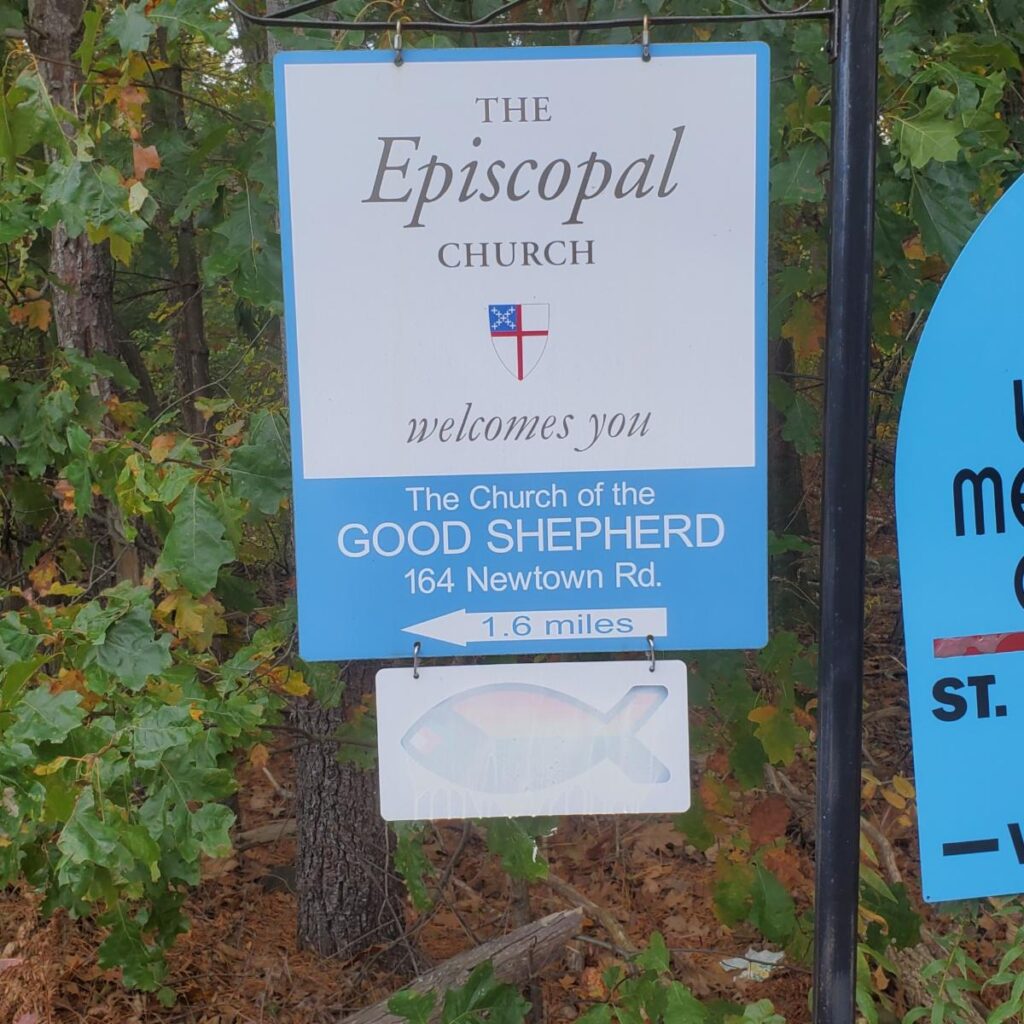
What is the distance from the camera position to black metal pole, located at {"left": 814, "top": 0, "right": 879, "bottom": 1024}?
4.41ft

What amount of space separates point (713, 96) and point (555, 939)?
89.3 inches

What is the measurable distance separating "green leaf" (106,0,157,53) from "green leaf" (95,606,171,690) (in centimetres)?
97

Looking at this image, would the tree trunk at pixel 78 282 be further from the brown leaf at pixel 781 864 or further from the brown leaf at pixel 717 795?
the brown leaf at pixel 781 864

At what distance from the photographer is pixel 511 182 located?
1.47 meters

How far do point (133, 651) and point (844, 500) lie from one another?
1221mm

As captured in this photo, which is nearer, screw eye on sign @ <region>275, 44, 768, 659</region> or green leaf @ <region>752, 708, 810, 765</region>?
screw eye on sign @ <region>275, 44, 768, 659</region>

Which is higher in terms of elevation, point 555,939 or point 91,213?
point 91,213

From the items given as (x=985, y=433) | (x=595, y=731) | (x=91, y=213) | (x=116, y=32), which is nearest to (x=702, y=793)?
(x=595, y=731)

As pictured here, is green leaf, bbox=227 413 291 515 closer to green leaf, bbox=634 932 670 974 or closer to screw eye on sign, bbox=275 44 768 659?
screw eye on sign, bbox=275 44 768 659

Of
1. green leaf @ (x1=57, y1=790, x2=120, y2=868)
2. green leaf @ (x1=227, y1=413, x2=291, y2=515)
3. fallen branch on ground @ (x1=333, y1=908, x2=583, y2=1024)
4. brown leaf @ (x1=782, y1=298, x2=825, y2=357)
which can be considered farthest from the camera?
fallen branch on ground @ (x1=333, y1=908, x2=583, y2=1024)

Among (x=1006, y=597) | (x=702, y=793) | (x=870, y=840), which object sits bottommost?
(x=870, y=840)

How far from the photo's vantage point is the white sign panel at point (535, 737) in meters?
1.53

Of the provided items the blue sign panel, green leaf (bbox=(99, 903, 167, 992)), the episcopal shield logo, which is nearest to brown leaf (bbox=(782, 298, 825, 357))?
the blue sign panel

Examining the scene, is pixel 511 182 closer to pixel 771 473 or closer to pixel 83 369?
pixel 83 369
